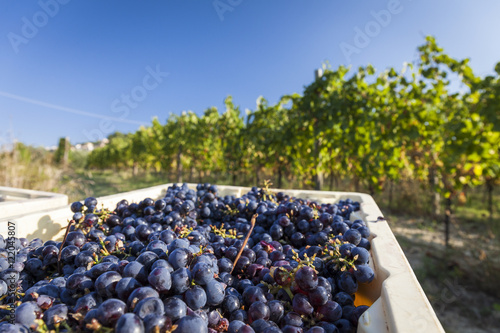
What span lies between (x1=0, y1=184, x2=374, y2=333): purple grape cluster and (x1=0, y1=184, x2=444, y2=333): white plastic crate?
6 centimetres

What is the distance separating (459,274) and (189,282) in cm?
467

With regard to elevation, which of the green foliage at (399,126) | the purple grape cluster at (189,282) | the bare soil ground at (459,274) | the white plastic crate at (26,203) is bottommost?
the bare soil ground at (459,274)

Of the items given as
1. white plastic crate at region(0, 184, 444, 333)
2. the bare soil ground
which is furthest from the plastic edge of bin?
the bare soil ground

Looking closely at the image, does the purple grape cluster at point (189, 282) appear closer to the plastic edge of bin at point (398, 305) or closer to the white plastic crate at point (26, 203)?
the plastic edge of bin at point (398, 305)

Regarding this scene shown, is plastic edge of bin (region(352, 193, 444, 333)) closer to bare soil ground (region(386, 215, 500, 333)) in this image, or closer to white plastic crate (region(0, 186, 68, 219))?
white plastic crate (region(0, 186, 68, 219))

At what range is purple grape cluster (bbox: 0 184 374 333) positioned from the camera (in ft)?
2.13

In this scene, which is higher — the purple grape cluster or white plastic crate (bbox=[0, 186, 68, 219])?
white plastic crate (bbox=[0, 186, 68, 219])

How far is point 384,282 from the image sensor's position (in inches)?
28.8

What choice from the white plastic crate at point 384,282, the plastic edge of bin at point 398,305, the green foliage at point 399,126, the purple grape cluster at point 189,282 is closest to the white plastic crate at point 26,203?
the white plastic crate at point 384,282

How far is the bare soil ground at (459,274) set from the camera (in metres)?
3.00

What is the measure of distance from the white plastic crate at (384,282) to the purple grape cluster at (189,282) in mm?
63

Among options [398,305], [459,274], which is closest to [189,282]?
[398,305]

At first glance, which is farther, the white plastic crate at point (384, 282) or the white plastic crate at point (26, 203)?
the white plastic crate at point (26, 203)

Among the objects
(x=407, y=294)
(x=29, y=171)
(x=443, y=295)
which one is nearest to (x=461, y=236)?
(x=443, y=295)
